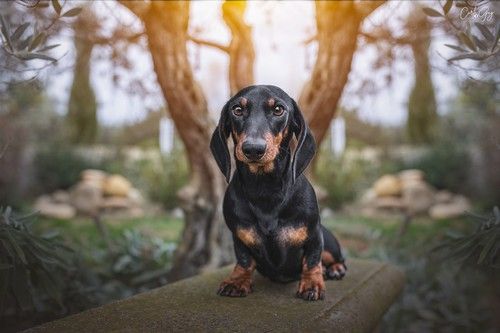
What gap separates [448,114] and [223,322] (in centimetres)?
819

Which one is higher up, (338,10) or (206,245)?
(338,10)

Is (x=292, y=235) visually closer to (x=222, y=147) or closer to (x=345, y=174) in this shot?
(x=222, y=147)

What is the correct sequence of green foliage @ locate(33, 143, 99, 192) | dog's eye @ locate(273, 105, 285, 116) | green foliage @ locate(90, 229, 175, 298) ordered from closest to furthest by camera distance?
dog's eye @ locate(273, 105, 285, 116) < green foliage @ locate(90, 229, 175, 298) < green foliage @ locate(33, 143, 99, 192)

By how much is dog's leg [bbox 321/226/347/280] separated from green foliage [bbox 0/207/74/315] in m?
1.41

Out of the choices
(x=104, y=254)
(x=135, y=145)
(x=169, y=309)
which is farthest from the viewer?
(x=135, y=145)

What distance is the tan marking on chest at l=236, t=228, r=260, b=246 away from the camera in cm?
196

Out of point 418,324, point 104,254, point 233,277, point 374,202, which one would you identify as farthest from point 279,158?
point 374,202

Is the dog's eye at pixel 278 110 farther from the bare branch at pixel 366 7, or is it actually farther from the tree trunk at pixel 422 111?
the tree trunk at pixel 422 111

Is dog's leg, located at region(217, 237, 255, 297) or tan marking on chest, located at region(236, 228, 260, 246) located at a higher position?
tan marking on chest, located at region(236, 228, 260, 246)

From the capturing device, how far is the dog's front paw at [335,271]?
2.42 meters

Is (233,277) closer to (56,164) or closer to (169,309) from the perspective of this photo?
(169,309)

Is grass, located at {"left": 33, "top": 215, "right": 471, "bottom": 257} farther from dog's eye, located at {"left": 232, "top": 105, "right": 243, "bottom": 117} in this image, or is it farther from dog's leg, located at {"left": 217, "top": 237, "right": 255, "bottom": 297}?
dog's eye, located at {"left": 232, "top": 105, "right": 243, "bottom": 117}

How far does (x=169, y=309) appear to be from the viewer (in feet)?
6.27

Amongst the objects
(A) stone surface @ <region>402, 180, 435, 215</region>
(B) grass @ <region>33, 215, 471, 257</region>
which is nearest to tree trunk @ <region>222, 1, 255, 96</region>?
(B) grass @ <region>33, 215, 471, 257</region>
